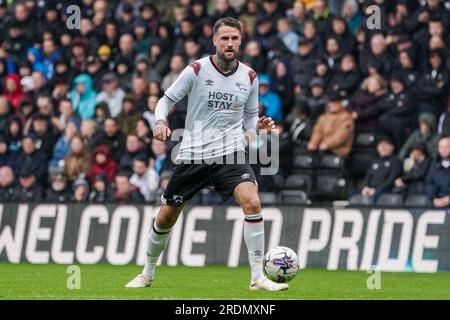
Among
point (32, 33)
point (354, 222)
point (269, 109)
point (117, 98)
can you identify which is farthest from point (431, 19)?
point (32, 33)

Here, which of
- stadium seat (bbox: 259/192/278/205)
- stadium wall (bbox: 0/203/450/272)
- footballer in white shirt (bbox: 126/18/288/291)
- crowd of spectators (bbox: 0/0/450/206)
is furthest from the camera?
crowd of spectators (bbox: 0/0/450/206)

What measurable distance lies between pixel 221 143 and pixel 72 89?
1162 centimetres

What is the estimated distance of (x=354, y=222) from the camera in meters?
18.6

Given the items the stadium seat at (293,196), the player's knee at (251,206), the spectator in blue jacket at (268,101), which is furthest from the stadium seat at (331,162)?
the player's knee at (251,206)

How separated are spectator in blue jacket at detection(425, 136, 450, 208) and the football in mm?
6488

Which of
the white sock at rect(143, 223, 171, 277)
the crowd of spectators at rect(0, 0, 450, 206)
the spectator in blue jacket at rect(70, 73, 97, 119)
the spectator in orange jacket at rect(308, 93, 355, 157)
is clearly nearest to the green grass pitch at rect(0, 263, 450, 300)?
the white sock at rect(143, 223, 171, 277)

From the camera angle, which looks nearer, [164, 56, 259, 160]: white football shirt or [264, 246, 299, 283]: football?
[164, 56, 259, 160]: white football shirt

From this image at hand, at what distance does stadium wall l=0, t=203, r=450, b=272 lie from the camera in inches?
718

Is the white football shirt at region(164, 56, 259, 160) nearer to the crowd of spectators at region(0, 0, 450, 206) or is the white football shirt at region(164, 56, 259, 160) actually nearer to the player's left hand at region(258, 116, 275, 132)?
the player's left hand at region(258, 116, 275, 132)

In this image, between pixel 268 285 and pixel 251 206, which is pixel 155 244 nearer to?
pixel 251 206

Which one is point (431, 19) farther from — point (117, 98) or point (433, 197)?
point (117, 98)

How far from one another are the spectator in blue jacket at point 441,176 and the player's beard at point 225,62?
7.03m

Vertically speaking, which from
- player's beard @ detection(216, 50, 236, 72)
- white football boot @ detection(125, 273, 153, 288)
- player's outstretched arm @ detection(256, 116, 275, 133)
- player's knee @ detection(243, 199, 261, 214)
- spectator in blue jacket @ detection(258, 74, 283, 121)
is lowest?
white football boot @ detection(125, 273, 153, 288)

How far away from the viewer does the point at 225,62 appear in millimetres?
12695
